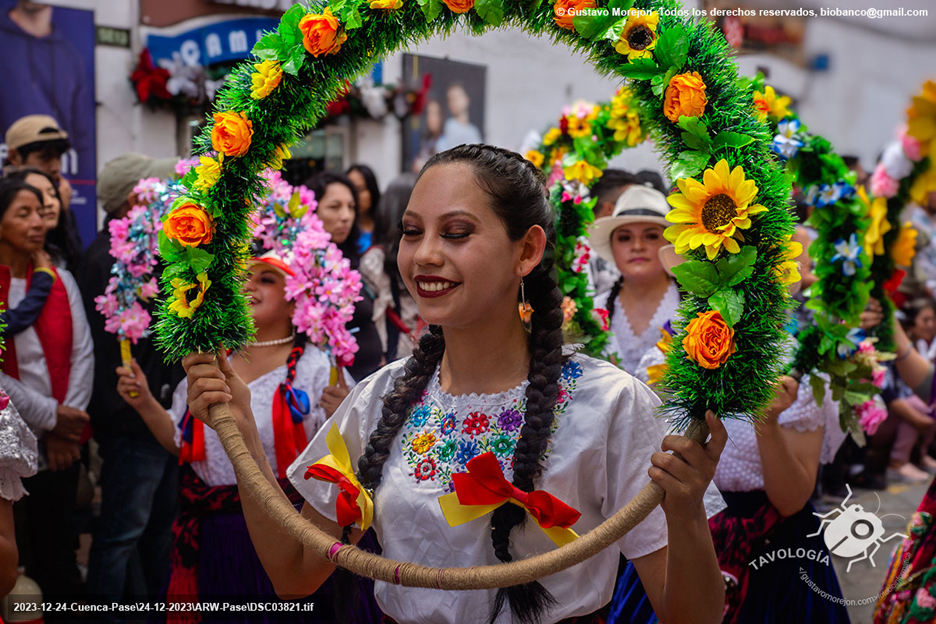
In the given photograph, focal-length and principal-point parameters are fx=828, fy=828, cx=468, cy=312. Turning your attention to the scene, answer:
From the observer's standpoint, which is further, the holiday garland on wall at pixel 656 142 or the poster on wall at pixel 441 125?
the poster on wall at pixel 441 125

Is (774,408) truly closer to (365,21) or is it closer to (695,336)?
(695,336)

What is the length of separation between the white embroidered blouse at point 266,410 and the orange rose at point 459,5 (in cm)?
182

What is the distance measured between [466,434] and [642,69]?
99 cm

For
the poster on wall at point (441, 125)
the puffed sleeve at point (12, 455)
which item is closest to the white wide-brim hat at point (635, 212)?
the puffed sleeve at point (12, 455)

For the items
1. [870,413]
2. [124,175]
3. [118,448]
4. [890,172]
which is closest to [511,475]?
[890,172]

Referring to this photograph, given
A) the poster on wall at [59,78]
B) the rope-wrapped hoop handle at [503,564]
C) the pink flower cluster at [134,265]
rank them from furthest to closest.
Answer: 1. the poster on wall at [59,78]
2. the pink flower cluster at [134,265]
3. the rope-wrapped hoop handle at [503,564]

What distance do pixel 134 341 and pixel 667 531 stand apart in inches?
106

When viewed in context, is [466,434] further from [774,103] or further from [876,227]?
[774,103]

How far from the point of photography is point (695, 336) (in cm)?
180

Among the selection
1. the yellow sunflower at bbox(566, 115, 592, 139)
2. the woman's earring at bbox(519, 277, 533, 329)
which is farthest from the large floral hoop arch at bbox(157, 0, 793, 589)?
the yellow sunflower at bbox(566, 115, 592, 139)

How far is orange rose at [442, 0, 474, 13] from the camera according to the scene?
2.06m

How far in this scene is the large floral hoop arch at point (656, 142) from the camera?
1793mm

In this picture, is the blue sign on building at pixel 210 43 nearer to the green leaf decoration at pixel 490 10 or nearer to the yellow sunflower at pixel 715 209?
the green leaf decoration at pixel 490 10

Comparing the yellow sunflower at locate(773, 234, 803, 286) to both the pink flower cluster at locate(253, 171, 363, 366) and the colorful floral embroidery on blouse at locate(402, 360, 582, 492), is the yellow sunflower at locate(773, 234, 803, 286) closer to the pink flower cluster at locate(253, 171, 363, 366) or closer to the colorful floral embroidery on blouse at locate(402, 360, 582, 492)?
the colorful floral embroidery on blouse at locate(402, 360, 582, 492)
